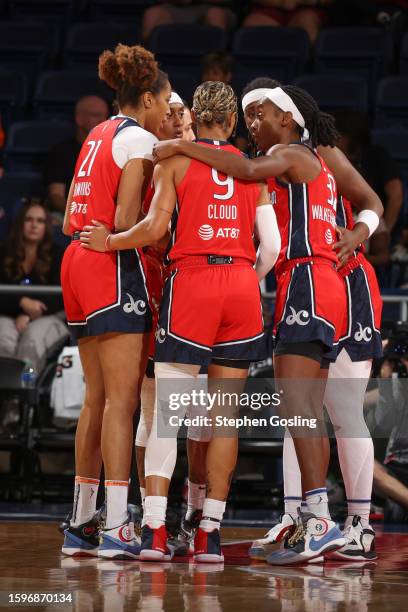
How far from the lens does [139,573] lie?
3742 millimetres

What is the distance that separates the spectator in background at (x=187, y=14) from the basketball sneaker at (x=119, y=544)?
625 cm

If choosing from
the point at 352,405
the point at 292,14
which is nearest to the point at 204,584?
the point at 352,405

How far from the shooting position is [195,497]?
175 inches

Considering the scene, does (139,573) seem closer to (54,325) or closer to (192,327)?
(192,327)

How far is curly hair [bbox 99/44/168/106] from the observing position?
4.27 metres

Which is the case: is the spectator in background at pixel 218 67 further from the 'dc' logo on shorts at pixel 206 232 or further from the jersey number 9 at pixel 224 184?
the 'dc' logo on shorts at pixel 206 232

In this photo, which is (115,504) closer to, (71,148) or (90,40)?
(71,148)

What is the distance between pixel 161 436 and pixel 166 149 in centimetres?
105

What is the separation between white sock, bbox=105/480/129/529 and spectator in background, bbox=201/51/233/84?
15.3 feet

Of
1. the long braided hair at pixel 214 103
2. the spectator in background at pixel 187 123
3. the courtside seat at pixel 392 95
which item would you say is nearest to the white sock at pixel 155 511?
the long braided hair at pixel 214 103

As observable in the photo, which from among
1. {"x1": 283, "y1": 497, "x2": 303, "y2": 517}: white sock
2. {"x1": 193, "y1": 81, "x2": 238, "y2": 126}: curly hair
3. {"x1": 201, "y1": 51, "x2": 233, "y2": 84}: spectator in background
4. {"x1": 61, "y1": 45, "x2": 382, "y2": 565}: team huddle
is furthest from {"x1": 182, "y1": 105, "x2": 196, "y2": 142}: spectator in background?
{"x1": 201, "y1": 51, "x2": 233, "y2": 84}: spectator in background

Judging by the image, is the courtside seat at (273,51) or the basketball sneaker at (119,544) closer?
the basketball sneaker at (119,544)

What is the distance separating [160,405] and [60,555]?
0.72 meters

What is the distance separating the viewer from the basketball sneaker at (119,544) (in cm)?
407
